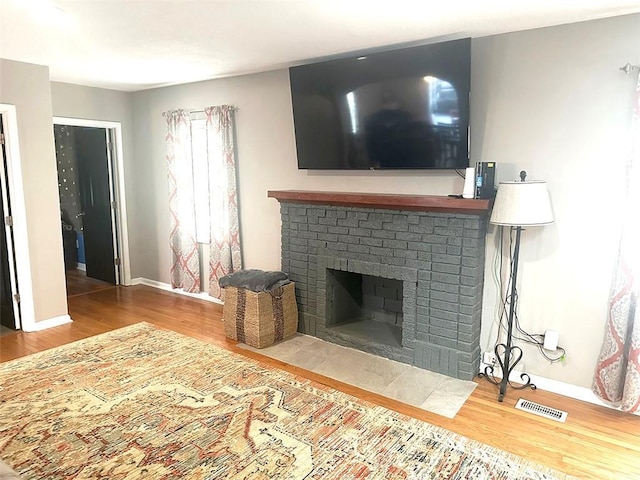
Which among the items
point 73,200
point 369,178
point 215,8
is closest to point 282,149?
point 369,178

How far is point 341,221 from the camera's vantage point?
3754 mm

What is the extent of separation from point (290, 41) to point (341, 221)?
142 cm

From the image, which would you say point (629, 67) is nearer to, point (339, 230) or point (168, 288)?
point (339, 230)

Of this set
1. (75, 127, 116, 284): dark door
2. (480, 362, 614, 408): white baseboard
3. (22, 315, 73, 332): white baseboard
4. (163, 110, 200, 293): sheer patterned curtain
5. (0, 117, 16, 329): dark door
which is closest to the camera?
(480, 362, 614, 408): white baseboard

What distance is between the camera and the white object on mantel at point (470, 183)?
3.08 meters

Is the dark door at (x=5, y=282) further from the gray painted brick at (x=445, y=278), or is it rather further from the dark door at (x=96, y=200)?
the gray painted brick at (x=445, y=278)

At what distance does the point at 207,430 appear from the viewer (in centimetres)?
260

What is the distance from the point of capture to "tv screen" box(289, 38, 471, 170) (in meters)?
3.07

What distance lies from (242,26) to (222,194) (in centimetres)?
214

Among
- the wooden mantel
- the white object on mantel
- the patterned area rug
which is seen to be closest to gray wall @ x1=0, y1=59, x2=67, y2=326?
the patterned area rug

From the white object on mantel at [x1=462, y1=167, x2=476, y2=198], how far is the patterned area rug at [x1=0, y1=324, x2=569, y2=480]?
152 centimetres

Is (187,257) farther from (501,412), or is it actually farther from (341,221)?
(501,412)

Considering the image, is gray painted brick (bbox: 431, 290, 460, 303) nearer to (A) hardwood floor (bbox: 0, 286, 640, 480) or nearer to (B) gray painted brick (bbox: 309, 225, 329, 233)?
(A) hardwood floor (bbox: 0, 286, 640, 480)

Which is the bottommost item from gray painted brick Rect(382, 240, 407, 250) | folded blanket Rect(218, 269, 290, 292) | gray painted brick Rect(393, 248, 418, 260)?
folded blanket Rect(218, 269, 290, 292)
